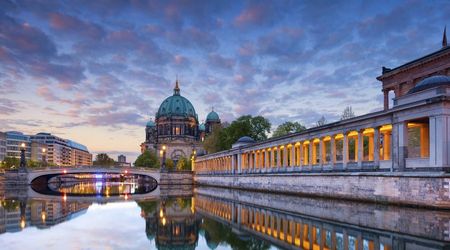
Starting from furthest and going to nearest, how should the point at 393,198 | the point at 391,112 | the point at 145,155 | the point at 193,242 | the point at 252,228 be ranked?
the point at 145,155, the point at 391,112, the point at 393,198, the point at 252,228, the point at 193,242

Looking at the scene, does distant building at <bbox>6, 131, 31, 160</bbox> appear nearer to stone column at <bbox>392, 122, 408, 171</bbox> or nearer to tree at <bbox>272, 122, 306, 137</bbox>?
tree at <bbox>272, 122, 306, 137</bbox>

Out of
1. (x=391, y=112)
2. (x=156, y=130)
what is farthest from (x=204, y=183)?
(x=156, y=130)

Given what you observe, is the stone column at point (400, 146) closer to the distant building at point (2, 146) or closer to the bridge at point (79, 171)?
the bridge at point (79, 171)

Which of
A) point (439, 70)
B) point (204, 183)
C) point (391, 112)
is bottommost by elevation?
point (204, 183)

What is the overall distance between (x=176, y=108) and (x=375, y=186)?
515ft

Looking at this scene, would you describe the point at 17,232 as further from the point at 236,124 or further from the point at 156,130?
the point at 156,130

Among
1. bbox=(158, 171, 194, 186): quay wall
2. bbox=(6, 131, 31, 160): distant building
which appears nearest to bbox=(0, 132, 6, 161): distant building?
bbox=(6, 131, 31, 160): distant building

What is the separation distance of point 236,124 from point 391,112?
191 ft

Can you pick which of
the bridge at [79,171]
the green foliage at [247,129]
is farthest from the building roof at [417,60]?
the bridge at [79,171]

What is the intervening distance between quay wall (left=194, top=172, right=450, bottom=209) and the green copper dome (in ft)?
436

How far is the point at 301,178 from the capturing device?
44250 mm

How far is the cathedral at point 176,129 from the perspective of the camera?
17625 centimetres

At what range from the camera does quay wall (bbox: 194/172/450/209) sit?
82.5 feet

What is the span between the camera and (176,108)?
184625mm
